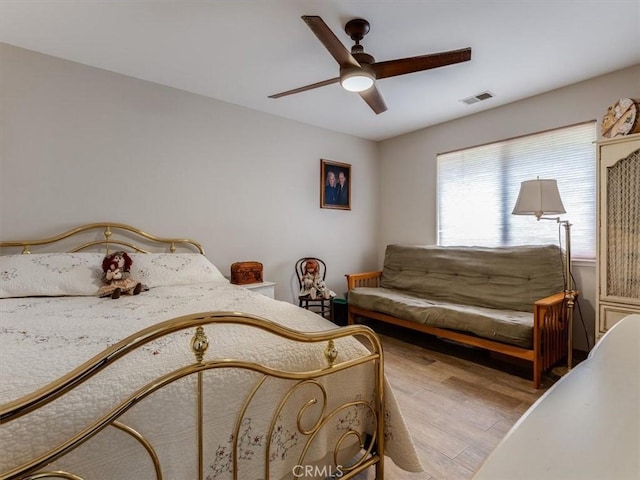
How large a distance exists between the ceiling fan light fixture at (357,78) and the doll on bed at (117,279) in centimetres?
190

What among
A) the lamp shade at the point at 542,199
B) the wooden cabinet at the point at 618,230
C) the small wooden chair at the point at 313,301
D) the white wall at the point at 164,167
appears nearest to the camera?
the wooden cabinet at the point at 618,230

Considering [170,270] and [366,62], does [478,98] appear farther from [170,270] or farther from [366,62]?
→ [170,270]

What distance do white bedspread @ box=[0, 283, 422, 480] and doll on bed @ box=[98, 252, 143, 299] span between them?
393 millimetres

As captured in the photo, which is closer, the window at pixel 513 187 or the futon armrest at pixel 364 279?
the window at pixel 513 187

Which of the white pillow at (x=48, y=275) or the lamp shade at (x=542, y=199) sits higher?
the lamp shade at (x=542, y=199)

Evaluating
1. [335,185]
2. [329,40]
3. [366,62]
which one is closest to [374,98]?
[366,62]

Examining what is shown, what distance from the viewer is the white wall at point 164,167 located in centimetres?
225

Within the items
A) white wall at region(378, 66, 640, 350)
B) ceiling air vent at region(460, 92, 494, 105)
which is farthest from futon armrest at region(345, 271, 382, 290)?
ceiling air vent at region(460, 92, 494, 105)

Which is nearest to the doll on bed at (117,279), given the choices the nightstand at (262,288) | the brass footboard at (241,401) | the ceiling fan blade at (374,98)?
the nightstand at (262,288)

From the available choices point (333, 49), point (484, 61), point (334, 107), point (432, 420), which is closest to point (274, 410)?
point (432, 420)

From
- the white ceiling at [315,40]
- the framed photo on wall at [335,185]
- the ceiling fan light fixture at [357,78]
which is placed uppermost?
the white ceiling at [315,40]

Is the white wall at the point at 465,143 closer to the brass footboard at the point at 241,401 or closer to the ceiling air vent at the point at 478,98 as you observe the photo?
the ceiling air vent at the point at 478,98

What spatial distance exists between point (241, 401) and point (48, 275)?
181cm

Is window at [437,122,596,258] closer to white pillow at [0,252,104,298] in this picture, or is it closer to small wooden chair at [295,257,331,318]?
small wooden chair at [295,257,331,318]
